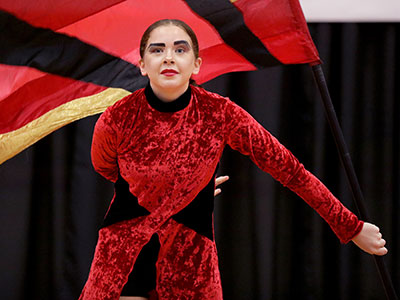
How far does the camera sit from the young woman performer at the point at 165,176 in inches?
41.9

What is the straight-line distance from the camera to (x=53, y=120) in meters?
1.22

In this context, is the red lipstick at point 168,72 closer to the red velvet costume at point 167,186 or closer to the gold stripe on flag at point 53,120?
the red velvet costume at point 167,186

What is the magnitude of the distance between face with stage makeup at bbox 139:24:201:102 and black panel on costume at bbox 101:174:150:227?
0.26 m

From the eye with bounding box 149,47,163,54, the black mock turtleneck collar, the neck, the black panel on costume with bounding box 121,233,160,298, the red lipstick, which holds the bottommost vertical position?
the black panel on costume with bounding box 121,233,160,298

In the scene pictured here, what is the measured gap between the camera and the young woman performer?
107 cm

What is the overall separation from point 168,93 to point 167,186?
0.73 ft

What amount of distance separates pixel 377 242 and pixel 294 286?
1134 millimetres

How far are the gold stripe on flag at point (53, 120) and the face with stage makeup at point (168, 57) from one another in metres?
0.23

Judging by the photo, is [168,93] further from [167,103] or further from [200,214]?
[200,214]

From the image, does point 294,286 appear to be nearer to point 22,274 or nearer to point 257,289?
point 257,289

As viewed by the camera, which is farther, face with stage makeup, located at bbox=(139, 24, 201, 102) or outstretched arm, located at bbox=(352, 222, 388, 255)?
outstretched arm, located at bbox=(352, 222, 388, 255)

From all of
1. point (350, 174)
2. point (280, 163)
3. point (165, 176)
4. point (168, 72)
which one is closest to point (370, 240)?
point (350, 174)

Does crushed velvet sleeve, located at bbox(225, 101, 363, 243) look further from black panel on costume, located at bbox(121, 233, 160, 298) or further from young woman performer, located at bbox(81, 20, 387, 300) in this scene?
black panel on costume, located at bbox(121, 233, 160, 298)

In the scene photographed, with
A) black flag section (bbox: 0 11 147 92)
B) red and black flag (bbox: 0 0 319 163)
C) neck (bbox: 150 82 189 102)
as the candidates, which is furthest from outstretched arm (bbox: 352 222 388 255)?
black flag section (bbox: 0 11 147 92)
